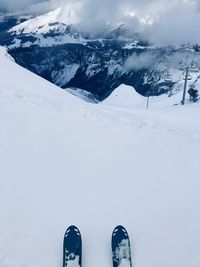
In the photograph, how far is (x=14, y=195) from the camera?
42.2 feet

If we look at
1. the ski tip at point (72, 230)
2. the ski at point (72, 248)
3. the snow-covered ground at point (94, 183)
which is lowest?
the ski at point (72, 248)

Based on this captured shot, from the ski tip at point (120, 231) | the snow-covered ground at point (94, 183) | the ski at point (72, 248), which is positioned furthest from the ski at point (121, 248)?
the ski at point (72, 248)

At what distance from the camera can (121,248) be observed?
37.7ft

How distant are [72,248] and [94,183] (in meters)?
3.21

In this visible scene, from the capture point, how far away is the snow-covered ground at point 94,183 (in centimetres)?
1150

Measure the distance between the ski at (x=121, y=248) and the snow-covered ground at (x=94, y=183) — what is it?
0.27 metres

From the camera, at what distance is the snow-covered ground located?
11.5m

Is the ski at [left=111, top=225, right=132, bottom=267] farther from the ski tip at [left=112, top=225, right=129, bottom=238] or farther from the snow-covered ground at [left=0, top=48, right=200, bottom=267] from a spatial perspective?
the snow-covered ground at [left=0, top=48, right=200, bottom=267]

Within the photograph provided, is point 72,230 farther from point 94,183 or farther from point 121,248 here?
point 94,183

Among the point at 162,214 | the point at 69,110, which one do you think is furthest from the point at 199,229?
the point at 69,110

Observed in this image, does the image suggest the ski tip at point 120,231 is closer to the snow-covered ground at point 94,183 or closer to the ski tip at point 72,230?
the snow-covered ground at point 94,183

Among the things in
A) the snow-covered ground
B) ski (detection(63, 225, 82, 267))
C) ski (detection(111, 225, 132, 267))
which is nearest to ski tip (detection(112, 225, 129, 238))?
ski (detection(111, 225, 132, 267))

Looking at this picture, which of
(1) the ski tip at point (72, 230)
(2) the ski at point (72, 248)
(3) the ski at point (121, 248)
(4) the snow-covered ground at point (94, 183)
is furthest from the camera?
(1) the ski tip at point (72, 230)

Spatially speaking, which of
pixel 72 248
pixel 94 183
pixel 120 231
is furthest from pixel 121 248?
pixel 94 183
